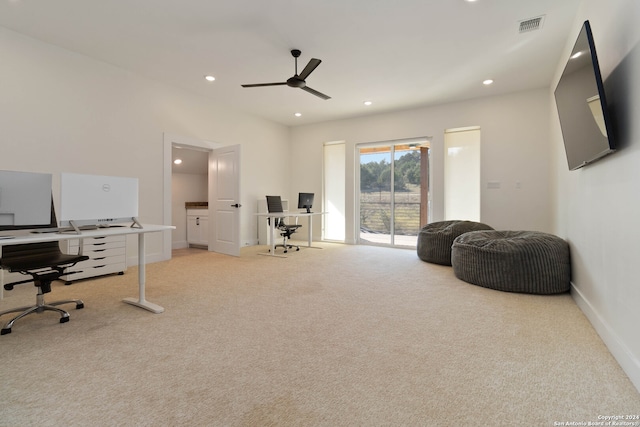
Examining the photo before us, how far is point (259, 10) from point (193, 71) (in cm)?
188

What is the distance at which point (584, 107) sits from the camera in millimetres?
2139

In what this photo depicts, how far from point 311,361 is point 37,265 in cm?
222

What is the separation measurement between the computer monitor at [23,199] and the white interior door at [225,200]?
3.08 metres

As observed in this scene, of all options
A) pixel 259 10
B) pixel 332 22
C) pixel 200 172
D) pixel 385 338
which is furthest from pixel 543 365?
pixel 200 172

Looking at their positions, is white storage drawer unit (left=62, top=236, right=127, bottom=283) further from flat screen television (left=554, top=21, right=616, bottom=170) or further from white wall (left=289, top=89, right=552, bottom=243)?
white wall (left=289, top=89, right=552, bottom=243)

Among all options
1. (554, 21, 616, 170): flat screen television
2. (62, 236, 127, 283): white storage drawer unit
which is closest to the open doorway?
(62, 236, 127, 283): white storage drawer unit

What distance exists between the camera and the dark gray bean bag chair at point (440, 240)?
4.55 meters

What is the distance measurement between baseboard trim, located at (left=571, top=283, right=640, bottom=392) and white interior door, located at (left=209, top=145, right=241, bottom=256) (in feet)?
15.2

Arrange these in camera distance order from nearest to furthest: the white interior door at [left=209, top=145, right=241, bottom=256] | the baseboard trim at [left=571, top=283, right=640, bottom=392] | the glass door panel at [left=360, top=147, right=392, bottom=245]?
the baseboard trim at [left=571, top=283, right=640, bottom=392], the white interior door at [left=209, top=145, right=241, bottom=256], the glass door panel at [left=360, top=147, right=392, bottom=245]

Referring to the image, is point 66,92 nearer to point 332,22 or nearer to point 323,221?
point 332,22

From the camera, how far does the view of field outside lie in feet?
20.5

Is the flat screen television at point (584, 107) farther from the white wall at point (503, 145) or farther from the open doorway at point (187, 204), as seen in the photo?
the open doorway at point (187, 204)

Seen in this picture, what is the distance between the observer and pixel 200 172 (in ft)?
23.5

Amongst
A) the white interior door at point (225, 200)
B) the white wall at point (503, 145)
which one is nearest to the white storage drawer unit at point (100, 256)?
the white interior door at point (225, 200)
